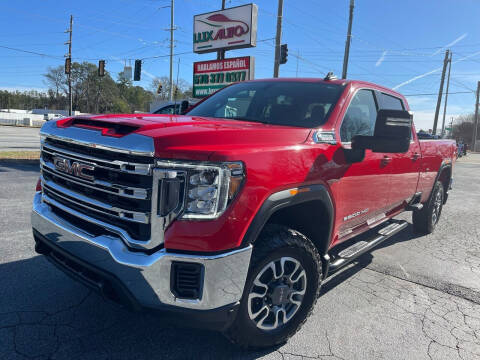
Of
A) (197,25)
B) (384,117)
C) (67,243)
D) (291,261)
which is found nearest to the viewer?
(67,243)

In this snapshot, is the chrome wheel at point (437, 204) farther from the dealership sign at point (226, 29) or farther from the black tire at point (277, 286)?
the dealership sign at point (226, 29)

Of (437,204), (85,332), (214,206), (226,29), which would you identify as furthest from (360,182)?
(226,29)

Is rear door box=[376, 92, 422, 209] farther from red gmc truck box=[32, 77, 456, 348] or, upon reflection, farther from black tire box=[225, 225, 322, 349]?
black tire box=[225, 225, 322, 349]

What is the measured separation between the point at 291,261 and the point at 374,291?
155 cm

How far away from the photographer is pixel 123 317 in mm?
2842

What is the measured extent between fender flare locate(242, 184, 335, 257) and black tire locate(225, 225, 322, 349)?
0.50 ft

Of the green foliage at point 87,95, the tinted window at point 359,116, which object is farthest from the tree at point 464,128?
the tinted window at point 359,116

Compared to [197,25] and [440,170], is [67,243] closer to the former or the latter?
[440,170]

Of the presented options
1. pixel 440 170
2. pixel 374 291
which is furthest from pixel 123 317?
pixel 440 170

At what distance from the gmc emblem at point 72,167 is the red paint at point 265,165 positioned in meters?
0.34

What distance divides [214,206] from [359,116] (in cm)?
208

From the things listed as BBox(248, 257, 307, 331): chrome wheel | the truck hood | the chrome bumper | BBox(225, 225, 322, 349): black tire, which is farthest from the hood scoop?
BBox(248, 257, 307, 331): chrome wheel

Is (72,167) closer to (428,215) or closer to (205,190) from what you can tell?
(205,190)

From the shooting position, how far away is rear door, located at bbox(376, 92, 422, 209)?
393 centimetres
